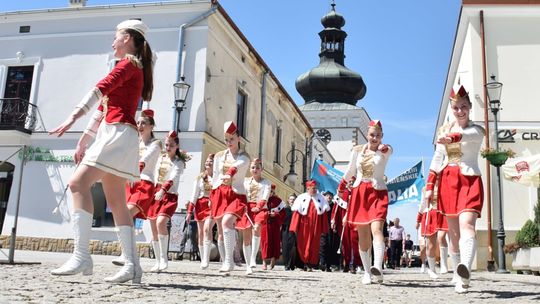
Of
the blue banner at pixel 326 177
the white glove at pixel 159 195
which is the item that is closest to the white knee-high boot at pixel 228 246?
the white glove at pixel 159 195

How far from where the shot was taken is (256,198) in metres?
11.1

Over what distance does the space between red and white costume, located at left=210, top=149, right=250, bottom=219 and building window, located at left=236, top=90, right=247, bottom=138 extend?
15224 millimetres

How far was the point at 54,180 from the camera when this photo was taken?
19.0 metres

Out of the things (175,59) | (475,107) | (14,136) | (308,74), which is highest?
(308,74)

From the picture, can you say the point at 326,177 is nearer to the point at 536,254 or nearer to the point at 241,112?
the point at 241,112

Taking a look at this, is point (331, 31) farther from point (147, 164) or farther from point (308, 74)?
point (147, 164)

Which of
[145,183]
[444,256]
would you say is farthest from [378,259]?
[444,256]

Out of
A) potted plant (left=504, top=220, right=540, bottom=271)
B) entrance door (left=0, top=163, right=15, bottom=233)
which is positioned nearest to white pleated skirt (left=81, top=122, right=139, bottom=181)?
potted plant (left=504, top=220, right=540, bottom=271)

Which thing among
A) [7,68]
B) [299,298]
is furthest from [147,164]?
[7,68]

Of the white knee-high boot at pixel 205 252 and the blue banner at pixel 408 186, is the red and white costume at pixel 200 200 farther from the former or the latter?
the blue banner at pixel 408 186

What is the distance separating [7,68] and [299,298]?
1974 cm

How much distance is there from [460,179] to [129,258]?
347cm

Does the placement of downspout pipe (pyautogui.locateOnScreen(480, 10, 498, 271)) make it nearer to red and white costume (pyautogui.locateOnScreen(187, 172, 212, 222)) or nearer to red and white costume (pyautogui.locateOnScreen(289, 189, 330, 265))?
red and white costume (pyautogui.locateOnScreen(289, 189, 330, 265))

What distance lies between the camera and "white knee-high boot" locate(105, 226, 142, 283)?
4.77 meters
